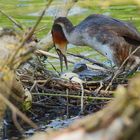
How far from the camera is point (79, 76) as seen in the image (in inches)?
312

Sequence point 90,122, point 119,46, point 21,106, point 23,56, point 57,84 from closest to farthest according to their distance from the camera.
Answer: point 90,122 → point 23,56 → point 21,106 → point 57,84 → point 119,46

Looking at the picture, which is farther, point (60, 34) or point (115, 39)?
point (60, 34)

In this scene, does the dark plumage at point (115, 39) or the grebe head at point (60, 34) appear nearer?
the dark plumage at point (115, 39)

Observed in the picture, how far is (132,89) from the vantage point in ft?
8.59

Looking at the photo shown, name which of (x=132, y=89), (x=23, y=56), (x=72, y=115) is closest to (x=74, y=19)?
(x=72, y=115)

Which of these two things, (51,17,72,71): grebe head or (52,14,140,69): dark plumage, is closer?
(52,14,140,69): dark plumage

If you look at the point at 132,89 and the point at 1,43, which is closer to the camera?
the point at 132,89

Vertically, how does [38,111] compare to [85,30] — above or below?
below

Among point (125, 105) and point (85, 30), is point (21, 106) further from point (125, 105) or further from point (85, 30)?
point (125, 105)

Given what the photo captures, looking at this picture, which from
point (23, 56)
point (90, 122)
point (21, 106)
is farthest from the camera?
point (21, 106)

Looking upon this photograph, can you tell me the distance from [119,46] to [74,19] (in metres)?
5.12

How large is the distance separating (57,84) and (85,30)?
6.52 ft

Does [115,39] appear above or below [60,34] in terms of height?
below

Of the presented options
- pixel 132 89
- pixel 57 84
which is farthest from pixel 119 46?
pixel 132 89
